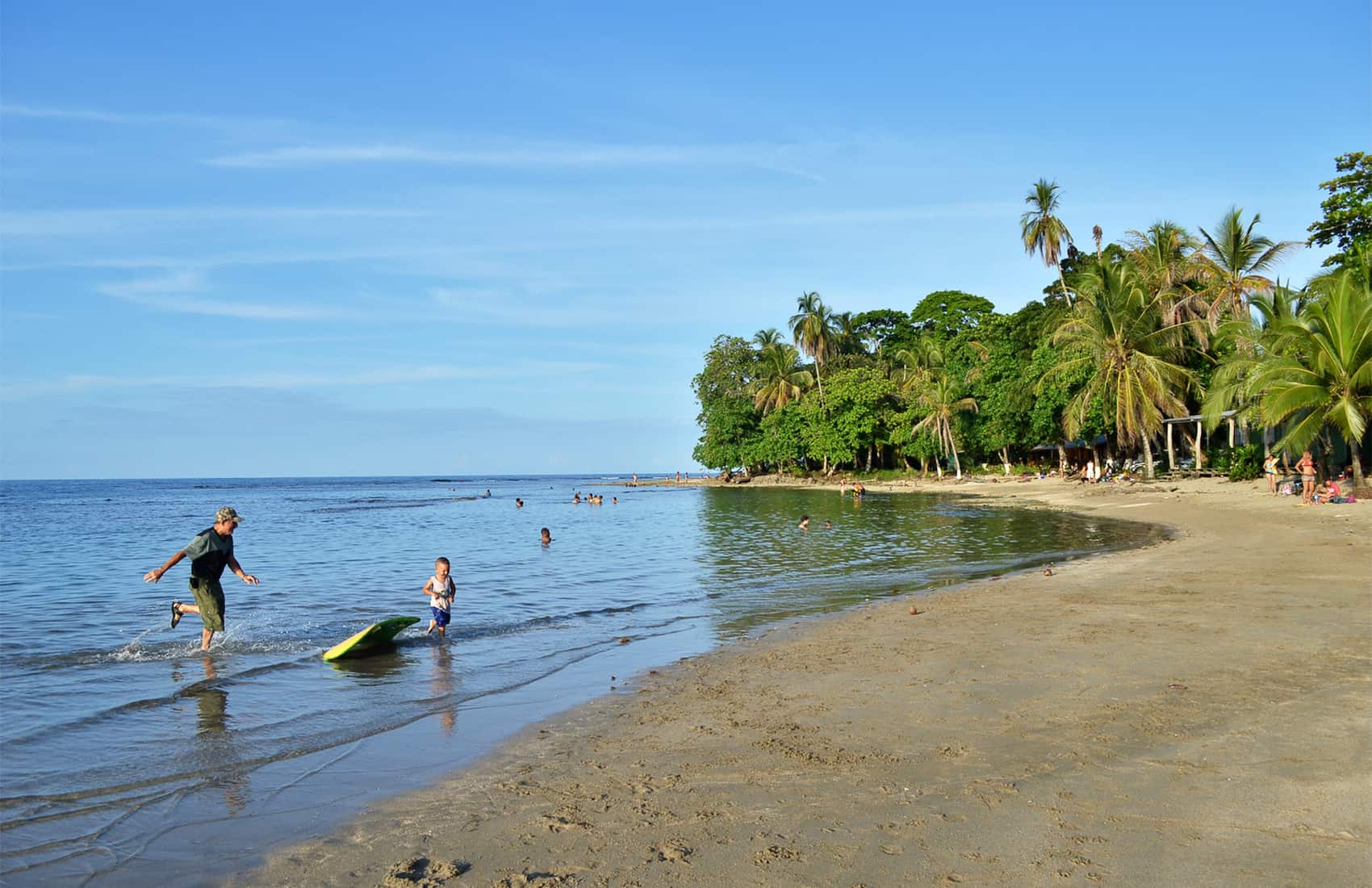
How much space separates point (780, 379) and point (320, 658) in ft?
223

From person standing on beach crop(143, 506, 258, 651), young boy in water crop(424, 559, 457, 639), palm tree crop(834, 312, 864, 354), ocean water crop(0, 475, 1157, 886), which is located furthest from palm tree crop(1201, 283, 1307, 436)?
palm tree crop(834, 312, 864, 354)

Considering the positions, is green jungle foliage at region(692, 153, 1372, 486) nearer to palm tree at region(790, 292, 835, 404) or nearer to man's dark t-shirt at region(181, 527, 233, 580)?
palm tree at region(790, 292, 835, 404)

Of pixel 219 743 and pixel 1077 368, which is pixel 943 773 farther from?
pixel 1077 368

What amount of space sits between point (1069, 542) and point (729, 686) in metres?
17.3

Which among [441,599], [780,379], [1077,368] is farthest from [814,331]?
[441,599]

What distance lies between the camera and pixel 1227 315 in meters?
41.7

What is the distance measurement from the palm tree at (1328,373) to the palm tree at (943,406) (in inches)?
1228

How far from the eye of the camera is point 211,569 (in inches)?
460

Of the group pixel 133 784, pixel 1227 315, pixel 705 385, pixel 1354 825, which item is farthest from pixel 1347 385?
pixel 705 385

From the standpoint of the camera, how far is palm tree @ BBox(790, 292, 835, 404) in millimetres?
73500

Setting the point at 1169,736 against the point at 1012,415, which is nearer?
the point at 1169,736

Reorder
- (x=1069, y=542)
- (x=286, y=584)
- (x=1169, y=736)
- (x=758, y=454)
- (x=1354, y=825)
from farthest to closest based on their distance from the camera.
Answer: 1. (x=758, y=454)
2. (x=1069, y=542)
3. (x=286, y=584)
4. (x=1169, y=736)
5. (x=1354, y=825)

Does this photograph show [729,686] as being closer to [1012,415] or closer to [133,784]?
[133,784]

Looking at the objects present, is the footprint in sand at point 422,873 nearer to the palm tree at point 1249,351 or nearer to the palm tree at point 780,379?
the palm tree at point 1249,351
